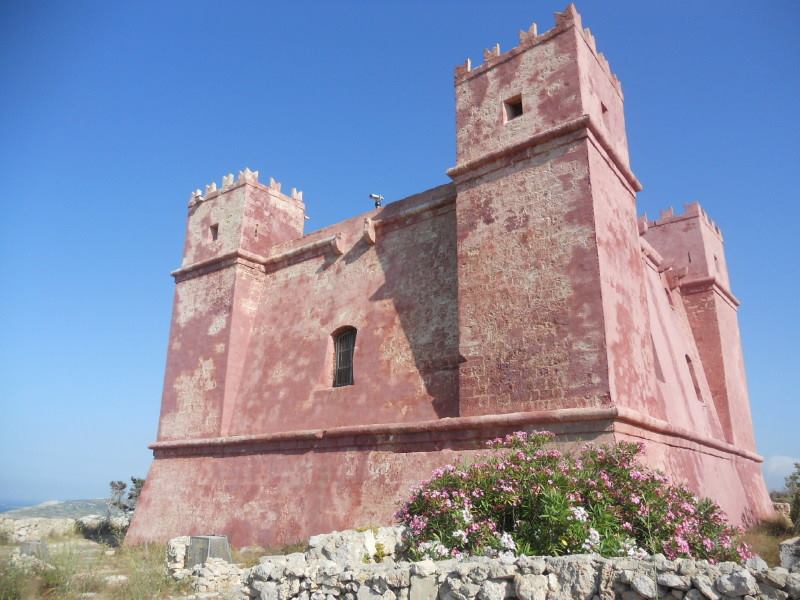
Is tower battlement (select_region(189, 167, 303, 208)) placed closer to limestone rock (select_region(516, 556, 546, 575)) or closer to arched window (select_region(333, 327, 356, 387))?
arched window (select_region(333, 327, 356, 387))

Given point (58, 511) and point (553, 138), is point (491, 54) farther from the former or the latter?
point (58, 511)

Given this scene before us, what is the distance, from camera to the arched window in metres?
13.0

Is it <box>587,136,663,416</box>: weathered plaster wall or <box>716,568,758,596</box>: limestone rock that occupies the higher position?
<box>587,136,663,416</box>: weathered plaster wall

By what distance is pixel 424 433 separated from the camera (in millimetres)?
10164

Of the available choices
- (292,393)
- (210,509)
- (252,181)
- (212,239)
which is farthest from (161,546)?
(252,181)

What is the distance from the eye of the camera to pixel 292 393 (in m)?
13.5

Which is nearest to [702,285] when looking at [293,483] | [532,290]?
[532,290]

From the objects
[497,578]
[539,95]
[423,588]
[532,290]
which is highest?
[539,95]

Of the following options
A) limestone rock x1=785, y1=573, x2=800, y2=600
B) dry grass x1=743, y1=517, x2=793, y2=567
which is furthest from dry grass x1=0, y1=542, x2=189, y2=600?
dry grass x1=743, y1=517, x2=793, y2=567

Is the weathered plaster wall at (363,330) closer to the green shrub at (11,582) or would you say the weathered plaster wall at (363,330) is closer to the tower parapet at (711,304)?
the green shrub at (11,582)

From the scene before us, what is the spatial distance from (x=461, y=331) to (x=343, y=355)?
3.69 meters

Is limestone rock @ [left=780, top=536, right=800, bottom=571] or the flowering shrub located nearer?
limestone rock @ [left=780, top=536, right=800, bottom=571]

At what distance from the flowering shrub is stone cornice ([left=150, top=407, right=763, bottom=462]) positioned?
3.46ft

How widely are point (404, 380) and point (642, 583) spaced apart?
7.31 m
